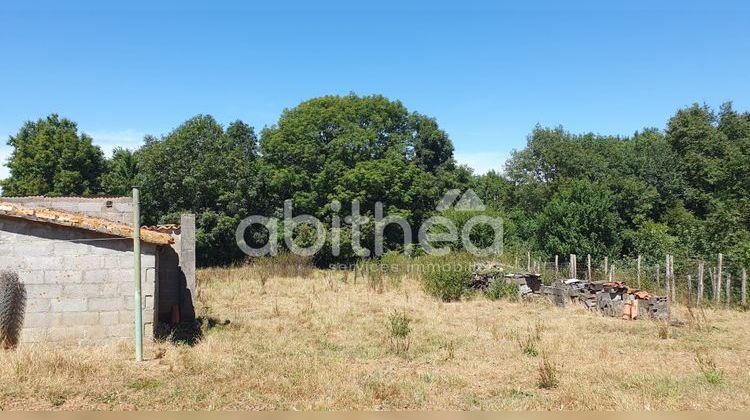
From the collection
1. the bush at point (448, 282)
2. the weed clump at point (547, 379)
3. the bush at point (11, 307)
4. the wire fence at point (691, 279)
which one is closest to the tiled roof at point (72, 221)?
the bush at point (11, 307)

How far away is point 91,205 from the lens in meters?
11.3

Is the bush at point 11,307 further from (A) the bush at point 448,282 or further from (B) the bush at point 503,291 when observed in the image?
(B) the bush at point 503,291

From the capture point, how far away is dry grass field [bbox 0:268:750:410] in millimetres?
6234

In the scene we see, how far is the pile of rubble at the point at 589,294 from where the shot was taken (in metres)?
12.9

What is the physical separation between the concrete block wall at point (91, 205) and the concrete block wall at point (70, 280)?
2462 mm

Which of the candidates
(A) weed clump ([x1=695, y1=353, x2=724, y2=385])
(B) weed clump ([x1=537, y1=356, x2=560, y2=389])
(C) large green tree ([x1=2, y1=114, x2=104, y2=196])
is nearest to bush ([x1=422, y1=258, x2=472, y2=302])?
(A) weed clump ([x1=695, y1=353, x2=724, y2=385])

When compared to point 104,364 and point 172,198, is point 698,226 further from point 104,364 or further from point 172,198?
point 172,198

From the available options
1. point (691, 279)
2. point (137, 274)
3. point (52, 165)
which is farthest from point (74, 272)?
point (52, 165)

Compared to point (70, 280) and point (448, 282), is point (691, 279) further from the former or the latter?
point (70, 280)

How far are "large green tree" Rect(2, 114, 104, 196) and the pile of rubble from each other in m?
24.4

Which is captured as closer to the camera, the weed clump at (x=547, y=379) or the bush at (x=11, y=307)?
the weed clump at (x=547, y=379)

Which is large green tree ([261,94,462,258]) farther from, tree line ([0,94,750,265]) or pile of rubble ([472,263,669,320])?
pile of rubble ([472,263,669,320])

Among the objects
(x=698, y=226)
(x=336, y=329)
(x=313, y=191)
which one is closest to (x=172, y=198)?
(x=313, y=191)

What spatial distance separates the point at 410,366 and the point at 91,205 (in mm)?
7541
